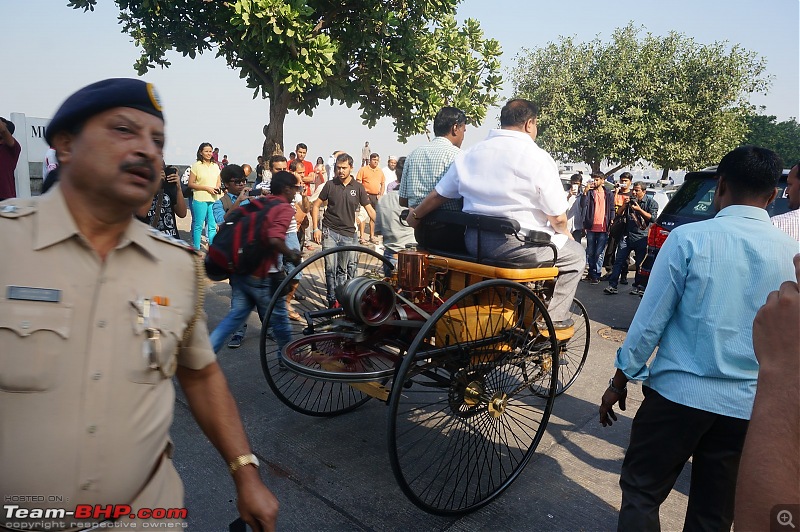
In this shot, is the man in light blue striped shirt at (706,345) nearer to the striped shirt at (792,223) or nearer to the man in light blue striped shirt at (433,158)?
the striped shirt at (792,223)

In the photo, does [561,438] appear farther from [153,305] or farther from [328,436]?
[153,305]

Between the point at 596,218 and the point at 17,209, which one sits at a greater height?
the point at 17,209

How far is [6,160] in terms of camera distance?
5699 millimetres

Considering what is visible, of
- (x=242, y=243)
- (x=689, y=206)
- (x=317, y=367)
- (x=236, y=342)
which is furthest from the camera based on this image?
(x=689, y=206)

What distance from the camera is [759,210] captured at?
2.15 meters

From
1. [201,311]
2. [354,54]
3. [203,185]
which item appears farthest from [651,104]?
[201,311]

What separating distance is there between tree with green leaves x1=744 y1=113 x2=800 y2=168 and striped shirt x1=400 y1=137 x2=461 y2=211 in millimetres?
54804

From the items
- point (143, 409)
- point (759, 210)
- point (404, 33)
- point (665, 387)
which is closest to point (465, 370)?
point (665, 387)

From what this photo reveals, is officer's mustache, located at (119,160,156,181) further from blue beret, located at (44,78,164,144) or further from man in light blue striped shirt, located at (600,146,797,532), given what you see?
man in light blue striped shirt, located at (600,146,797,532)

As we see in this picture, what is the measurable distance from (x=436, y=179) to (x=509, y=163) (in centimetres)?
102

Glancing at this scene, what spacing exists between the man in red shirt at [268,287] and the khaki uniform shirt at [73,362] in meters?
2.71

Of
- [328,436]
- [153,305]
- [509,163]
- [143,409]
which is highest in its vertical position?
[509,163]

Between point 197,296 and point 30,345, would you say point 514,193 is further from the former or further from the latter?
point 30,345

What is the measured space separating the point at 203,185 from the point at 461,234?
656 cm
